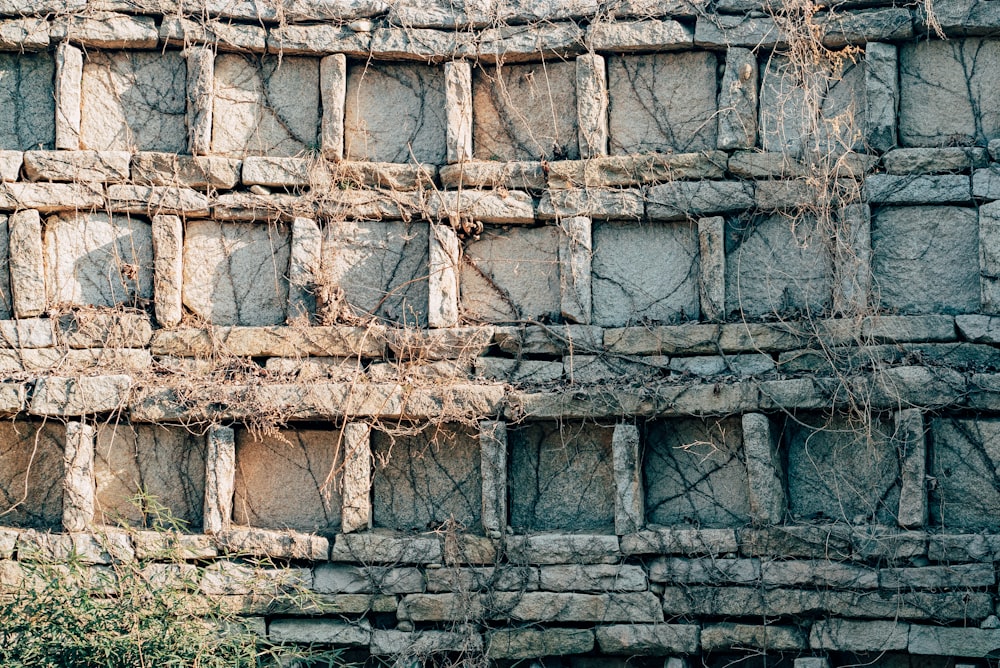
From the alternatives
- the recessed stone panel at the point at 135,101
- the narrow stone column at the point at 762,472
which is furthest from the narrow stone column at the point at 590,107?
the recessed stone panel at the point at 135,101

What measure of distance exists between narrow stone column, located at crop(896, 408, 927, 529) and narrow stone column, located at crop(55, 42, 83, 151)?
477 cm

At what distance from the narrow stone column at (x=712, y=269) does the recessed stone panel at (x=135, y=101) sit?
9.89 ft

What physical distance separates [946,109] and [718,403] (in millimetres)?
2092

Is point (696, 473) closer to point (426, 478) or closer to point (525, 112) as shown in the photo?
point (426, 478)

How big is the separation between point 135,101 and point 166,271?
3.43 feet

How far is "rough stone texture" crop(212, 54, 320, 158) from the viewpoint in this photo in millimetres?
6504

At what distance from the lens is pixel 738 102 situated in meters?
6.29

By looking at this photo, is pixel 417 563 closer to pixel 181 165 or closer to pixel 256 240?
pixel 256 240

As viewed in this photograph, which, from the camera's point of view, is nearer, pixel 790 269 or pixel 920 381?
pixel 920 381

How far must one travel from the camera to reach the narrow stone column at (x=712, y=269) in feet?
20.3

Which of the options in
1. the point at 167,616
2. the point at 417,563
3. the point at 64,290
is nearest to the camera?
the point at 167,616

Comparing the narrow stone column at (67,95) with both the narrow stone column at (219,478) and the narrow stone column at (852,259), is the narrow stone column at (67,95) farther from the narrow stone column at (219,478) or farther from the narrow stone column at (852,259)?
the narrow stone column at (852,259)

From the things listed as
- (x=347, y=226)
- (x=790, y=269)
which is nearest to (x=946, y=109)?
(x=790, y=269)

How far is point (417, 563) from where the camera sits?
593 cm
